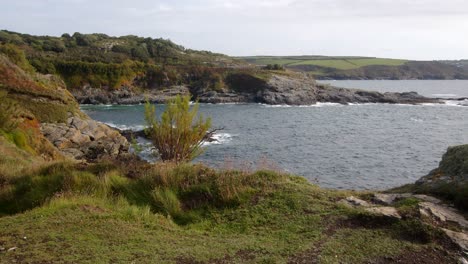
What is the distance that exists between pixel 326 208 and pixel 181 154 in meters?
9.65

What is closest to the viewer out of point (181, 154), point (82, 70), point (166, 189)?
point (166, 189)

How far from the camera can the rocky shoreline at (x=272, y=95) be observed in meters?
94.9

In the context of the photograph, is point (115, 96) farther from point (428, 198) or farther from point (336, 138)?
point (428, 198)

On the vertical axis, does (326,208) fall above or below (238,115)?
above

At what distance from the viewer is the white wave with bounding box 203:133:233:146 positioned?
156 ft

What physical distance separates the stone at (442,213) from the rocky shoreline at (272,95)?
283ft

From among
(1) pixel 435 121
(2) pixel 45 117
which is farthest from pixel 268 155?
(1) pixel 435 121

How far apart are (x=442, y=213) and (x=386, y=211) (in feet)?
4.73

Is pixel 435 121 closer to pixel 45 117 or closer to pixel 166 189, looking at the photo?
pixel 45 117

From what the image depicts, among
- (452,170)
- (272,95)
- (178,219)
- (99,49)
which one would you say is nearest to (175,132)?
(178,219)

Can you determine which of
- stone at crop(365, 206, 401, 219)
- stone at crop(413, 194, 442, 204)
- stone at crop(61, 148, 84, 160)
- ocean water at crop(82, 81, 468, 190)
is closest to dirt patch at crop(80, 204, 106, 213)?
ocean water at crop(82, 81, 468, 190)

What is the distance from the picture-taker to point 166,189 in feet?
39.0

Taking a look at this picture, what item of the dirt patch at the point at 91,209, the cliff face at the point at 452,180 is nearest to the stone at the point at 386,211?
the cliff face at the point at 452,180

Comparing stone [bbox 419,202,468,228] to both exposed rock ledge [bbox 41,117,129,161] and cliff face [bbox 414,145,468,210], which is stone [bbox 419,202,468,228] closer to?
cliff face [bbox 414,145,468,210]
